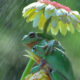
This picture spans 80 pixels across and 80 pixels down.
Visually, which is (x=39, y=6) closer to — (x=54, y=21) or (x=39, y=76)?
(x=54, y=21)

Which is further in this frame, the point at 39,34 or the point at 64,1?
the point at 64,1

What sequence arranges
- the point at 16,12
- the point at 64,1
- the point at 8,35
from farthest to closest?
the point at 8,35 < the point at 16,12 < the point at 64,1

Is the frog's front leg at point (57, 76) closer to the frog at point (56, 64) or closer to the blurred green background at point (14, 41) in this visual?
the frog at point (56, 64)

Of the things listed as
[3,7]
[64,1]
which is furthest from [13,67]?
[64,1]

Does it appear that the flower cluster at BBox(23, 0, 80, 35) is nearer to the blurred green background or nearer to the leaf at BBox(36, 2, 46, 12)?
the leaf at BBox(36, 2, 46, 12)

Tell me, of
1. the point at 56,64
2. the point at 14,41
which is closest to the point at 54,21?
the point at 56,64

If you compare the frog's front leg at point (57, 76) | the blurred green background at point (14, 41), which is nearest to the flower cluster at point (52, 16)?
the frog's front leg at point (57, 76)

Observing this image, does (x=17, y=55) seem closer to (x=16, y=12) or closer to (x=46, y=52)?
(x=16, y=12)
